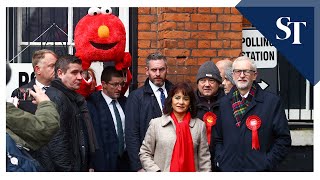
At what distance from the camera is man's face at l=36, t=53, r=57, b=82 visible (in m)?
6.72

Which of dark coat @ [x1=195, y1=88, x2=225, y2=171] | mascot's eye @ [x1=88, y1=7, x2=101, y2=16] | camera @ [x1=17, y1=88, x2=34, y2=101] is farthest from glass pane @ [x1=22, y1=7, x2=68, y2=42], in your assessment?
dark coat @ [x1=195, y1=88, x2=225, y2=171]

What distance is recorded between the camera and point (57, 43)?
826 centimetres

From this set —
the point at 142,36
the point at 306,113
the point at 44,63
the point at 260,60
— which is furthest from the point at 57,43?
the point at 306,113

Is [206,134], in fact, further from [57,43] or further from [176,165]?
[57,43]

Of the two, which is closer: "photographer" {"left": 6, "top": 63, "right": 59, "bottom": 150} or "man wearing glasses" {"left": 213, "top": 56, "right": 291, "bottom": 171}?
"photographer" {"left": 6, "top": 63, "right": 59, "bottom": 150}

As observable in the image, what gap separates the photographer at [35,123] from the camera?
5.04 meters

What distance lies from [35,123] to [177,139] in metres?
1.57

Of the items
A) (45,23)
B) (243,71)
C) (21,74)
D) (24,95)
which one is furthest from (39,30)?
(243,71)

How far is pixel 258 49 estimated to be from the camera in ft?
27.4

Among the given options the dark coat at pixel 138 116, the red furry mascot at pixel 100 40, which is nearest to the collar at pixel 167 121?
the dark coat at pixel 138 116

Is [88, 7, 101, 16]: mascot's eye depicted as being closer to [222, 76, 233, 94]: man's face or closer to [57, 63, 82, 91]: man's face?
[57, 63, 82, 91]: man's face

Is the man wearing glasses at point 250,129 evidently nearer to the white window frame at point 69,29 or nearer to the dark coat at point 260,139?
the dark coat at point 260,139

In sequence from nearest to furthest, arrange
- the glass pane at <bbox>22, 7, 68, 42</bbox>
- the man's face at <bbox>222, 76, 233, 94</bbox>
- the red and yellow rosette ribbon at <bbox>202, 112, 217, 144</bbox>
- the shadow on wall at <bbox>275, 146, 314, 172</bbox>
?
the red and yellow rosette ribbon at <bbox>202, 112, 217, 144</bbox> < the man's face at <bbox>222, 76, 233, 94</bbox> < the shadow on wall at <bbox>275, 146, 314, 172</bbox> < the glass pane at <bbox>22, 7, 68, 42</bbox>
